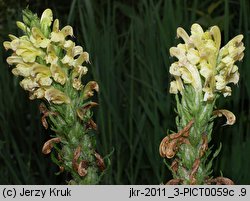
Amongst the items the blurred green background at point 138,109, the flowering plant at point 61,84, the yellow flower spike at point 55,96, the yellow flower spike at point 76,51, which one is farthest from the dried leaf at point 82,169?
the blurred green background at point 138,109

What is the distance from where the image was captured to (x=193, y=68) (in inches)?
46.0

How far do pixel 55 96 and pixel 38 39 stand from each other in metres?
0.13

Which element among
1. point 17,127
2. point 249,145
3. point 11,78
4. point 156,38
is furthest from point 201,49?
point 11,78

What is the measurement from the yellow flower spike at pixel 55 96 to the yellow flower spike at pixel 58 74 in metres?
0.02

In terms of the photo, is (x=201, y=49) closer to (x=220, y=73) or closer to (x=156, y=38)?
(x=220, y=73)

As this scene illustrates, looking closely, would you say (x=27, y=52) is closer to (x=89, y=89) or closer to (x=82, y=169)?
(x=89, y=89)

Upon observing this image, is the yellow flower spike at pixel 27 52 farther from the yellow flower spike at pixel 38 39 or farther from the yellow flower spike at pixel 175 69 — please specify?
the yellow flower spike at pixel 175 69

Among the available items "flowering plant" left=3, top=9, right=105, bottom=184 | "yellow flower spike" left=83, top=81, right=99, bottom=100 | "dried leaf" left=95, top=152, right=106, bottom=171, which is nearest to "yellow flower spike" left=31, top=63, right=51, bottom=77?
"flowering plant" left=3, top=9, right=105, bottom=184

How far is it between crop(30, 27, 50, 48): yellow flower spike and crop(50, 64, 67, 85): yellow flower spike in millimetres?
51

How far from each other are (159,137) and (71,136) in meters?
0.69

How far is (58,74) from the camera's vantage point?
1.24 metres

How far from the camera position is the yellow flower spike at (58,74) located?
123cm

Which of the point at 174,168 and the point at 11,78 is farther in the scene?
the point at 11,78

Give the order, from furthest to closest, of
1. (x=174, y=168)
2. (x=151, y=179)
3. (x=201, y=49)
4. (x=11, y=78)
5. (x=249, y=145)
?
(x=11, y=78) → (x=151, y=179) → (x=249, y=145) → (x=174, y=168) → (x=201, y=49)
